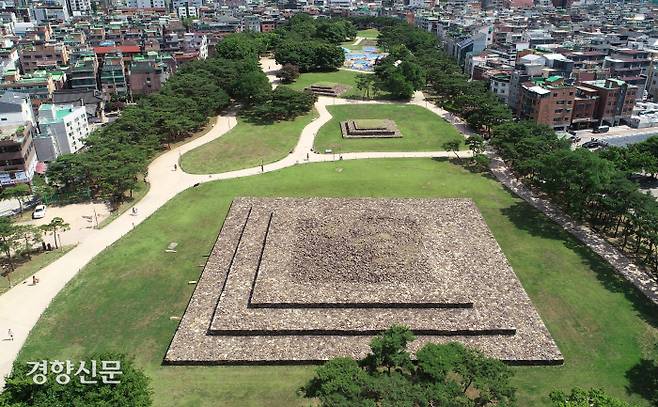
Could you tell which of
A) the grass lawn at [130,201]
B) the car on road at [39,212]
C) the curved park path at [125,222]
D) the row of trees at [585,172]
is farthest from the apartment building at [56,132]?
the row of trees at [585,172]

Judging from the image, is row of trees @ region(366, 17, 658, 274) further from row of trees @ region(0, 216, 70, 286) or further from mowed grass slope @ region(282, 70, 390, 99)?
row of trees @ region(0, 216, 70, 286)

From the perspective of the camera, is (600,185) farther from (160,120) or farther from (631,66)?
(631,66)

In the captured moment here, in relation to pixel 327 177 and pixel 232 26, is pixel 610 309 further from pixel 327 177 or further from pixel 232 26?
pixel 232 26

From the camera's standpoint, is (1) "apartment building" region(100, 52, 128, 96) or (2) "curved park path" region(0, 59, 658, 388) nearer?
(2) "curved park path" region(0, 59, 658, 388)

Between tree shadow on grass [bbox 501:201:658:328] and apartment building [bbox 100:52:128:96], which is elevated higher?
apartment building [bbox 100:52:128:96]

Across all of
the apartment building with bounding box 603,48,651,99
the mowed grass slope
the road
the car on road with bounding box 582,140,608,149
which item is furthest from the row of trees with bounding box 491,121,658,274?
the mowed grass slope

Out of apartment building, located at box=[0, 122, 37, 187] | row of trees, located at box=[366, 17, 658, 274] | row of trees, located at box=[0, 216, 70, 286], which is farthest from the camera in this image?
apartment building, located at box=[0, 122, 37, 187]

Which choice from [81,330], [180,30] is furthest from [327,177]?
[180,30]

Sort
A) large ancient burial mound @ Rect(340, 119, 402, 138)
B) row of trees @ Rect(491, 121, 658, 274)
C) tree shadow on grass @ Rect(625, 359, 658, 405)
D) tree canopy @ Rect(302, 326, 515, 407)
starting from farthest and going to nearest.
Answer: large ancient burial mound @ Rect(340, 119, 402, 138) < row of trees @ Rect(491, 121, 658, 274) < tree shadow on grass @ Rect(625, 359, 658, 405) < tree canopy @ Rect(302, 326, 515, 407)
